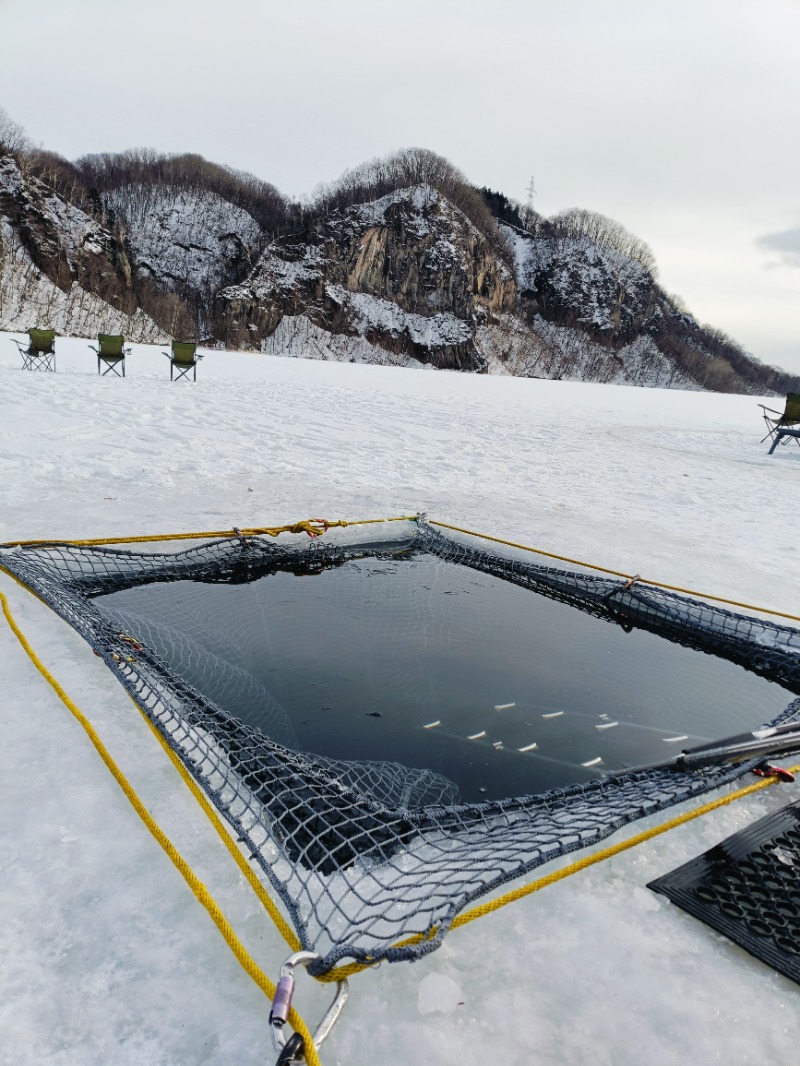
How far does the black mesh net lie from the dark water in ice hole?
1cm

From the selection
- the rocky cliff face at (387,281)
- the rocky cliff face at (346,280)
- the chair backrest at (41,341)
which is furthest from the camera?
the rocky cliff face at (387,281)

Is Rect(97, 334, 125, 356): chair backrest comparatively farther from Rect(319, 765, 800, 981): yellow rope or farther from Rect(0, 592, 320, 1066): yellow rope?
Rect(319, 765, 800, 981): yellow rope

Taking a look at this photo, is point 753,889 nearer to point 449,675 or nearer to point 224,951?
point 224,951

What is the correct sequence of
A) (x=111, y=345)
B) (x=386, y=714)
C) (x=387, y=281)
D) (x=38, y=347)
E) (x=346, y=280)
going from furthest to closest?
(x=387, y=281) → (x=346, y=280) → (x=111, y=345) → (x=38, y=347) → (x=386, y=714)

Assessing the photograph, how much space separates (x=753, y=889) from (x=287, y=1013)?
2.93 ft

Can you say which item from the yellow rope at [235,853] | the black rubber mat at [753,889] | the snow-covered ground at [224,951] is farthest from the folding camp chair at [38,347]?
the black rubber mat at [753,889]

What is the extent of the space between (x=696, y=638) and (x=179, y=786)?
2094 millimetres

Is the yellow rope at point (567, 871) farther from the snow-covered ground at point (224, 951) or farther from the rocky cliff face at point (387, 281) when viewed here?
the rocky cliff face at point (387, 281)

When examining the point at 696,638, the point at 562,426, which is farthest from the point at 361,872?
the point at 562,426

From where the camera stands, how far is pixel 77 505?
3580 millimetres

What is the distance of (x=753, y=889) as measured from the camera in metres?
1.22

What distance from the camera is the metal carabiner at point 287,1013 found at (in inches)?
32.4

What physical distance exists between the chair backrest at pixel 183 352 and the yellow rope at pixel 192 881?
10249 millimetres

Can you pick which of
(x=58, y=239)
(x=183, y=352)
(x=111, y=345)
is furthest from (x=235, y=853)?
(x=58, y=239)
